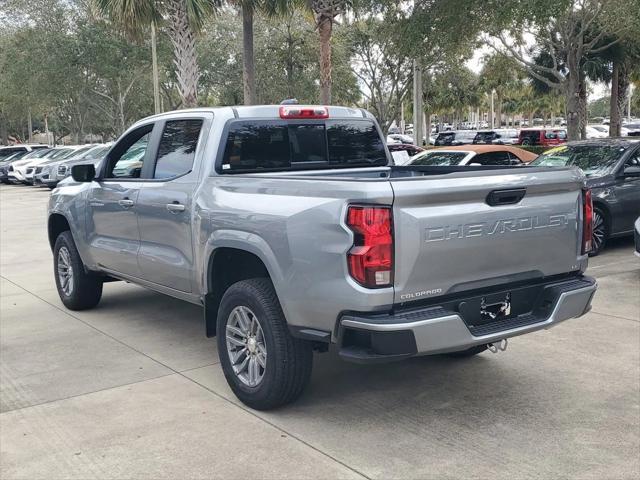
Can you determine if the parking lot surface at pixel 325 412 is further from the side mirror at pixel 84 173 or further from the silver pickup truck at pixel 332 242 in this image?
the side mirror at pixel 84 173

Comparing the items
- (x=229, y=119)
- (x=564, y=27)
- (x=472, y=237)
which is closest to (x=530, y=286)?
(x=472, y=237)

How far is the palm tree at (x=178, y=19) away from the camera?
683 inches

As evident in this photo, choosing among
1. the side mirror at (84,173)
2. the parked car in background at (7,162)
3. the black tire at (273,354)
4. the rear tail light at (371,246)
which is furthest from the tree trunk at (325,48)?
the parked car in background at (7,162)

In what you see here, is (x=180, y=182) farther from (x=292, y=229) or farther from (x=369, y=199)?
(x=369, y=199)

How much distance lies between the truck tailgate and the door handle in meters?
2.01

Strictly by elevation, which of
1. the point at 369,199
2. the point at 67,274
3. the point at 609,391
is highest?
the point at 369,199

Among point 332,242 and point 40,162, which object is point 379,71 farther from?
point 332,242

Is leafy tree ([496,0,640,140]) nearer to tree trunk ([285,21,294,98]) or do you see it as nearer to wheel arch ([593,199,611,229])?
wheel arch ([593,199,611,229])

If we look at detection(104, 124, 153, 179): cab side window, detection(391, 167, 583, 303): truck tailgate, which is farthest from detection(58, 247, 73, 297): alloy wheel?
detection(391, 167, 583, 303): truck tailgate

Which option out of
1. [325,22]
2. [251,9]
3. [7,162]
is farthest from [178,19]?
[7,162]

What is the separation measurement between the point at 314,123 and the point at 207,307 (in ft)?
5.47

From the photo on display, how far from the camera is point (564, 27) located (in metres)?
19.1

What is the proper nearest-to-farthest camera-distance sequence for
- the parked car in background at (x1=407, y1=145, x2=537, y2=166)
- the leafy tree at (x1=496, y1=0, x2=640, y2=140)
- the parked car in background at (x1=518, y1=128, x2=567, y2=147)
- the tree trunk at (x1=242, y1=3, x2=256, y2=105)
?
the parked car in background at (x1=407, y1=145, x2=537, y2=166) < the leafy tree at (x1=496, y1=0, x2=640, y2=140) < the tree trunk at (x1=242, y1=3, x2=256, y2=105) < the parked car in background at (x1=518, y1=128, x2=567, y2=147)

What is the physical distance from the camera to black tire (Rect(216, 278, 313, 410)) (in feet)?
13.7
